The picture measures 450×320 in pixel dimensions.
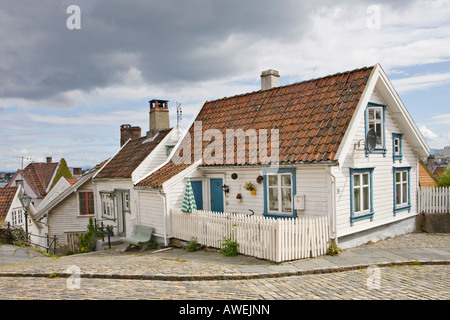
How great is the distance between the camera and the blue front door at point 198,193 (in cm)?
1547

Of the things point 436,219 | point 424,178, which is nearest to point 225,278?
point 436,219

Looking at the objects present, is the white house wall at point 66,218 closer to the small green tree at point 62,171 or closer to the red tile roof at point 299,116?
the red tile roof at point 299,116

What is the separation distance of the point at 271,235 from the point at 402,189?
8098mm

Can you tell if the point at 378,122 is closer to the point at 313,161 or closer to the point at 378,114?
the point at 378,114

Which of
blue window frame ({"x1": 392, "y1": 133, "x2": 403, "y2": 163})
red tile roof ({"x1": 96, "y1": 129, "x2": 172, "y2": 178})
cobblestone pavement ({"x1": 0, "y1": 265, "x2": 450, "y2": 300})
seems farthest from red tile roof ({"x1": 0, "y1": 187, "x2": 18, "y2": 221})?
blue window frame ({"x1": 392, "y1": 133, "x2": 403, "y2": 163})

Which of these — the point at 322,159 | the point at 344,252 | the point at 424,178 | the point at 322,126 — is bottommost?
the point at 344,252

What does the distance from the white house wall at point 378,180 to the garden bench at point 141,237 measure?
7.63m

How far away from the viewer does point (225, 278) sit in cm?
953

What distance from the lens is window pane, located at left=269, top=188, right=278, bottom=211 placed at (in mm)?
13320

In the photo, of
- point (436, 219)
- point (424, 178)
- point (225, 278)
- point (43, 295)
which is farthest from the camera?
point (424, 178)

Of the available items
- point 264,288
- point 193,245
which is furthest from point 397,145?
point 264,288

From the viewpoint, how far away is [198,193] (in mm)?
15562
